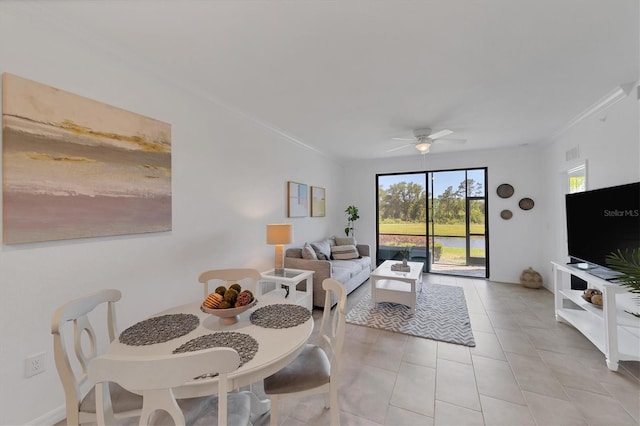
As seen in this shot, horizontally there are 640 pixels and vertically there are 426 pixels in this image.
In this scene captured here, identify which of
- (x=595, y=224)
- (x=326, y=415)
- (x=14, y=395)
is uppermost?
(x=595, y=224)

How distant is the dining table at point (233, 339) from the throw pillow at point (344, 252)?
3315 mm

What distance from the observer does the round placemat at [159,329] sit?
1.31 meters

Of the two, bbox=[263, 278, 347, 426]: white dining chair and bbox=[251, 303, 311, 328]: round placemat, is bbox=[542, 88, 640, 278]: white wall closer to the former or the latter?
bbox=[263, 278, 347, 426]: white dining chair

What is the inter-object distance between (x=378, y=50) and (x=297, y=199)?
9.25 ft

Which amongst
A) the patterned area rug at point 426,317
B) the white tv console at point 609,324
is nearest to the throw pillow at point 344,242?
the patterned area rug at point 426,317

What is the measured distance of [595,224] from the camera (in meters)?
2.71

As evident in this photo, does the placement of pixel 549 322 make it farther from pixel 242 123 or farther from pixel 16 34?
pixel 16 34

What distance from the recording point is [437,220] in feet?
18.5

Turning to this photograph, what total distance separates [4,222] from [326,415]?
231 centimetres

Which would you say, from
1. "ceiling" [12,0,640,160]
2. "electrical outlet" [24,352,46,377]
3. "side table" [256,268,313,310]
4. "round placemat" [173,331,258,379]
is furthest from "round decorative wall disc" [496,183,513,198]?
"electrical outlet" [24,352,46,377]

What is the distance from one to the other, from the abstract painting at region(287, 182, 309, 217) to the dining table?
103 inches

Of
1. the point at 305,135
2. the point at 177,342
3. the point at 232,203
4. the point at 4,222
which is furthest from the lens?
the point at 305,135

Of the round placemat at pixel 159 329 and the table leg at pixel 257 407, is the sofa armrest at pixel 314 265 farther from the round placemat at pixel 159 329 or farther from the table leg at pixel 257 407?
the round placemat at pixel 159 329

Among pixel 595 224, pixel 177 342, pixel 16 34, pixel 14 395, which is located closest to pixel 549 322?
pixel 595 224
